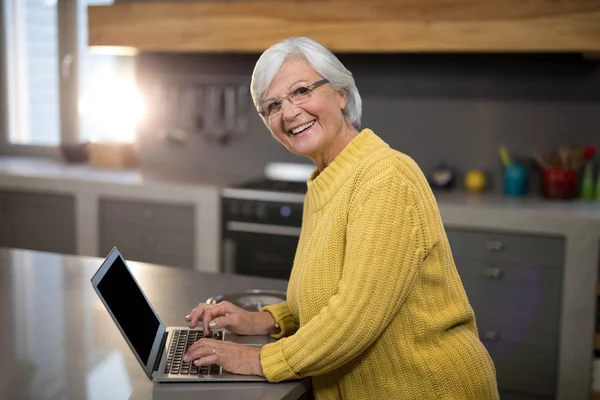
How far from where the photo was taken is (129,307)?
1.36 m

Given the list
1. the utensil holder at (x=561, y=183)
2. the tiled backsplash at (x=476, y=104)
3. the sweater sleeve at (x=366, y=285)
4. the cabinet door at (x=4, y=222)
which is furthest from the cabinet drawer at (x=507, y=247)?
the cabinet door at (x=4, y=222)

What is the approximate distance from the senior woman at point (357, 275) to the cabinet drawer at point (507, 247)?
1514mm

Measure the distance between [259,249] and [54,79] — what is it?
2.12 meters

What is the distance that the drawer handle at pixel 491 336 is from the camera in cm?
294

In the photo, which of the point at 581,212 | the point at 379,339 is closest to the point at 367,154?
the point at 379,339

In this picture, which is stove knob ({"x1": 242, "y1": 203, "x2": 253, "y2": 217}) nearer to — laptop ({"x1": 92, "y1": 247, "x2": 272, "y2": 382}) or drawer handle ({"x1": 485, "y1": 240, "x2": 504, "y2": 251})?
drawer handle ({"x1": 485, "y1": 240, "x2": 504, "y2": 251})

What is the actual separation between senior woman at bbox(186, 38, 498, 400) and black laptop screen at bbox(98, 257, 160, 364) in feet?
0.33

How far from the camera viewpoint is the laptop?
4.17 ft

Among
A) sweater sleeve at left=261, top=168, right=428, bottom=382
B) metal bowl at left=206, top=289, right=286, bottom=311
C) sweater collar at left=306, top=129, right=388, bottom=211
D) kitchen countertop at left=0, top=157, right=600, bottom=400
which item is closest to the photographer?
sweater sleeve at left=261, top=168, right=428, bottom=382

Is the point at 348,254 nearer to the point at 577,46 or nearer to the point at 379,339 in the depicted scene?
the point at 379,339

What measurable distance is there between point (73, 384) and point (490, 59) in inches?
106

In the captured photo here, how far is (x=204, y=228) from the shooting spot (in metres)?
3.41

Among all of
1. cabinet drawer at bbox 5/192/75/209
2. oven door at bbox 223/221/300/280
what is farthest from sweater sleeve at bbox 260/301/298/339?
cabinet drawer at bbox 5/192/75/209

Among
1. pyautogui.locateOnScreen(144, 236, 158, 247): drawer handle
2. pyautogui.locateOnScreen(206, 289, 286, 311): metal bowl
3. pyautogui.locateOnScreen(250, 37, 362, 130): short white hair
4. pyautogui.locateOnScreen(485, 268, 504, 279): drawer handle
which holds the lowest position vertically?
pyautogui.locateOnScreen(144, 236, 158, 247): drawer handle
